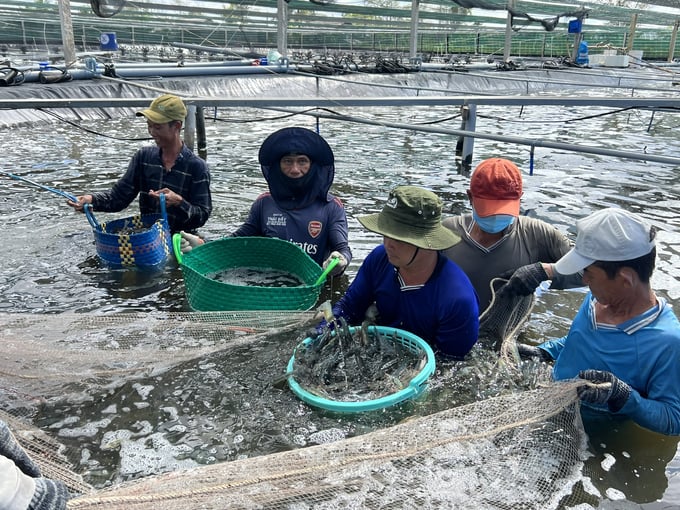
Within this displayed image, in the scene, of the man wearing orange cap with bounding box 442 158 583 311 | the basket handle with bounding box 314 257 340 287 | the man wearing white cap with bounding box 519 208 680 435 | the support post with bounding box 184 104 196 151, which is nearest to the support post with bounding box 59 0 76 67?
the support post with bounding box 184 104 196 151

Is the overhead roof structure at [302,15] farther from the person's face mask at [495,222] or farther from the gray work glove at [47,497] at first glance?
the gray work glove at [47,497]

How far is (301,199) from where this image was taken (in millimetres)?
4188

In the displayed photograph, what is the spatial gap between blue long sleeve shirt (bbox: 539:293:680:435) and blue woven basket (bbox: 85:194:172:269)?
11.0ft

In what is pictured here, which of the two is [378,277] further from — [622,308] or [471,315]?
[622,308]

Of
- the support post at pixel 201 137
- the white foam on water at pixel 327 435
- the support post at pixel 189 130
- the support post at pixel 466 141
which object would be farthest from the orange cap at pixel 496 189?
the support post at pixel 201 137

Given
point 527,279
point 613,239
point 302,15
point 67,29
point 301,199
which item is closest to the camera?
point 613,239

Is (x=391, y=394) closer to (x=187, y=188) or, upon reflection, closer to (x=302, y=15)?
(x=187, y=188)

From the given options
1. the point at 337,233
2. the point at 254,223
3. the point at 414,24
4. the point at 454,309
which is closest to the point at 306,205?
the point at 337,233

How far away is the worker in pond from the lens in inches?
159

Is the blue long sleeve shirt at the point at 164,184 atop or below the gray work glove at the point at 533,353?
atop

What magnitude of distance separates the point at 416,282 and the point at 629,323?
100 centimetres

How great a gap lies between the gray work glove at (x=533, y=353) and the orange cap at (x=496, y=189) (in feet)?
2.65

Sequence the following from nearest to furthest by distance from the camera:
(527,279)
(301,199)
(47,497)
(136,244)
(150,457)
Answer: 1. (47,497)
2. (150,457)
3. (527,279)
4. (301,199)
5. (136,244)

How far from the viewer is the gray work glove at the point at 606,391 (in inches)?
89.6
